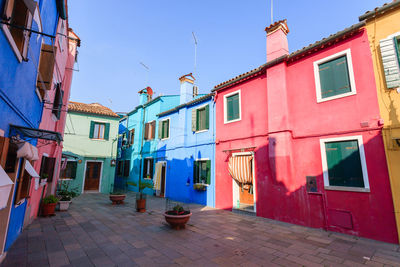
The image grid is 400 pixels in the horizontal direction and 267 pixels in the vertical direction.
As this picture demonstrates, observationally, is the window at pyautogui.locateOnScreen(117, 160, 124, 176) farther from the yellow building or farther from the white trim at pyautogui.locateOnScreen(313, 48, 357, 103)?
the yellow building

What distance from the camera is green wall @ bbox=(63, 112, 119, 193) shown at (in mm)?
14875

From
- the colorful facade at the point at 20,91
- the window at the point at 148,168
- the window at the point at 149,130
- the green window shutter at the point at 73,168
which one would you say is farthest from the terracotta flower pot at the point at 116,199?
the window at the point at 149,130

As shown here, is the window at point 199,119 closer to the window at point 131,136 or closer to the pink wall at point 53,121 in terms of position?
the pink wall at point 53,121

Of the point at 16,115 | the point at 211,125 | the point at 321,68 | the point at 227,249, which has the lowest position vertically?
the point at 227,249

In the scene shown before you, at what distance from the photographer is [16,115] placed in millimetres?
4184

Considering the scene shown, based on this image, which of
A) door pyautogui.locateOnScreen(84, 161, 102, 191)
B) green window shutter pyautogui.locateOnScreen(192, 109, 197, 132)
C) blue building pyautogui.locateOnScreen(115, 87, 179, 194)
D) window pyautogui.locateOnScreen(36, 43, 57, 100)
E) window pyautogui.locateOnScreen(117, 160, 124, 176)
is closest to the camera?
window pyautogui.locateOnScreen(36, 43, 57, 100)

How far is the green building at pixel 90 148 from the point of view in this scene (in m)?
14.8

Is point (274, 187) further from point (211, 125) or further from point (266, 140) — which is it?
point (211, 125)

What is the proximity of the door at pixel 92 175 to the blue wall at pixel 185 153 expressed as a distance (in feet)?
18.1

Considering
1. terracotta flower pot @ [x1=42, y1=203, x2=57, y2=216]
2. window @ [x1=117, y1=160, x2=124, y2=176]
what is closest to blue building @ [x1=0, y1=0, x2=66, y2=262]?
terracotta flower pot @ [x1=42, y1=203, x2=57, y2=216]

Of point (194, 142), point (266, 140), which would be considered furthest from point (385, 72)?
point (194, 142)

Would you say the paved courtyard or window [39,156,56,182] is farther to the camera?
window [39,156,56,182]

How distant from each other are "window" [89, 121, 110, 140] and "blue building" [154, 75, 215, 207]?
473 centimetres

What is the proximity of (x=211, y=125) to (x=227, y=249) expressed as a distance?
7169 mm
